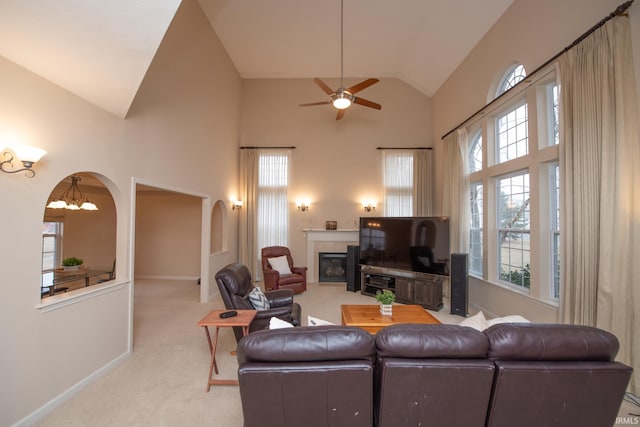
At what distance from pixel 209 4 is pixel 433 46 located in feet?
14.7

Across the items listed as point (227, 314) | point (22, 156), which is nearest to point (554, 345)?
point (227, 314)

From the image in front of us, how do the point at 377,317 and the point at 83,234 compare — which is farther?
the point at 83,234

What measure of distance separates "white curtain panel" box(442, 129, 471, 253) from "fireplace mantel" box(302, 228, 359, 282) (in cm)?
241

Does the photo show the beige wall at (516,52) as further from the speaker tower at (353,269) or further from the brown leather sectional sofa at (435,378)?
the speaker tower at (353,269)

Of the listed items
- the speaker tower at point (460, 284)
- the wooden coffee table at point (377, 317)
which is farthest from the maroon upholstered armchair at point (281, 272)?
the speaker tower at point (460, 284)

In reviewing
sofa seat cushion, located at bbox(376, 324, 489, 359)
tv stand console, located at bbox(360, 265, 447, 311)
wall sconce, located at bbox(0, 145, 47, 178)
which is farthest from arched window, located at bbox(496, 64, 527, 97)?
wall sconce, located at bbox(0, 145, 47, 178)

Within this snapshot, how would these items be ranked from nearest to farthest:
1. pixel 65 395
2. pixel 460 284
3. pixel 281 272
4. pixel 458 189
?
pixel 65 395
pixel 460 284
pixel 458 189
pixel 281 272

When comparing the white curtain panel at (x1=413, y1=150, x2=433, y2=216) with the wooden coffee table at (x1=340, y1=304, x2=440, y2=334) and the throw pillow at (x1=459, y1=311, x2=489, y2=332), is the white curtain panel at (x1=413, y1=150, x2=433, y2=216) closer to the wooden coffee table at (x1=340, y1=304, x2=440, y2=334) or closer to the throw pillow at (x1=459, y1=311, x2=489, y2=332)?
the wooden coffee table at (x1=340, y1=304, x2=440, y2=334)

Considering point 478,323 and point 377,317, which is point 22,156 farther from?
point 478,323

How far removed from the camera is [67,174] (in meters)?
2.41

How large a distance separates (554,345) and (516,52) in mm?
4225

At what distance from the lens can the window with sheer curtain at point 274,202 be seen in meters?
6.96

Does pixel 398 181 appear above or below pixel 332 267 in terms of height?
above

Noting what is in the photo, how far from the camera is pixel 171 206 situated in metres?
7.57
